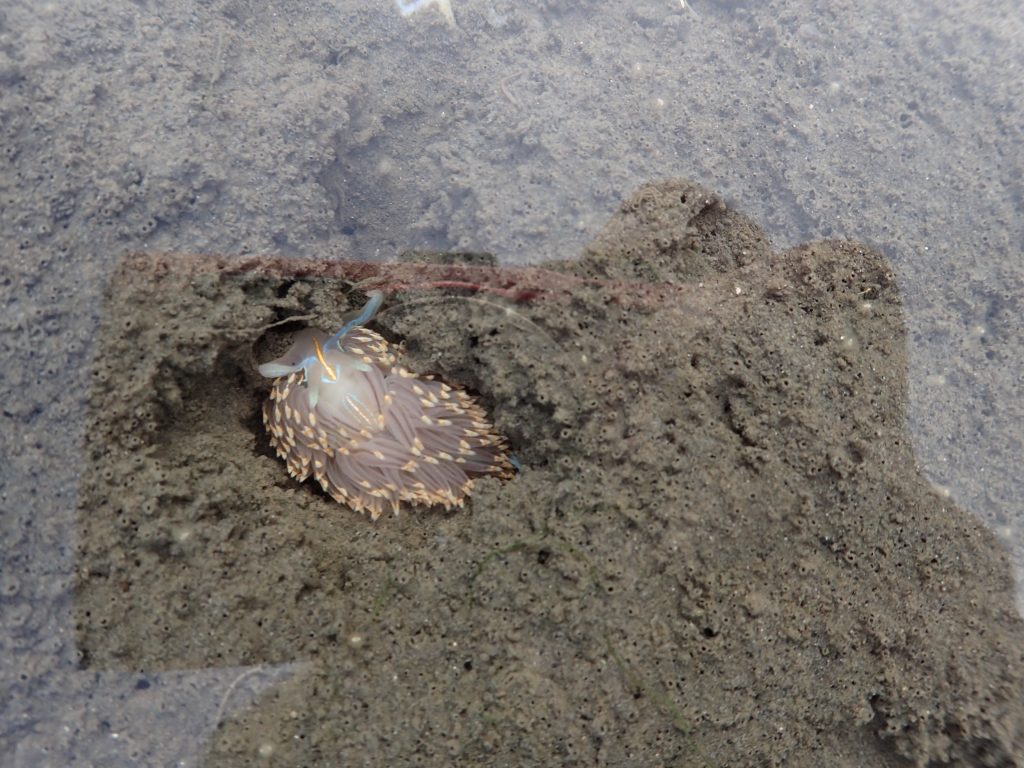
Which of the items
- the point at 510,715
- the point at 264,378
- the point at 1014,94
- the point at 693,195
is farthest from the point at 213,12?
the point at 1014,94

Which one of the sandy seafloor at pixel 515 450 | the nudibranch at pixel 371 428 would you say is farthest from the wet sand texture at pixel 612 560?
the nudibranch at pixel 371 428

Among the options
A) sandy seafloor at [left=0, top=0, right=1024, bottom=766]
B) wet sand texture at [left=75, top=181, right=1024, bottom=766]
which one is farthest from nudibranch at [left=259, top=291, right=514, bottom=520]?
wet sand texture at [left=75, top=181, right=1024, bottom=766]

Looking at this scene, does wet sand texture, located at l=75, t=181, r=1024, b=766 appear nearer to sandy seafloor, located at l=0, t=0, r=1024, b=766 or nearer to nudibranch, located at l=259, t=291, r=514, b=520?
sandy seafloor, located at l=0, t=0, r=1024, b=766

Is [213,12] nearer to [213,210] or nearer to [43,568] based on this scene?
[213,210]

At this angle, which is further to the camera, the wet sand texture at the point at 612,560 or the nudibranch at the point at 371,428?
the nudibranch at the point at 371,428

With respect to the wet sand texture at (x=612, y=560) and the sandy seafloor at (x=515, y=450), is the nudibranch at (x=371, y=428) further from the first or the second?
the wet sand texture at (x=612, y=560)

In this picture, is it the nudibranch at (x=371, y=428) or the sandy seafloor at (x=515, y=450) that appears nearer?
the sandy seafloor at (x=515, y=450)
